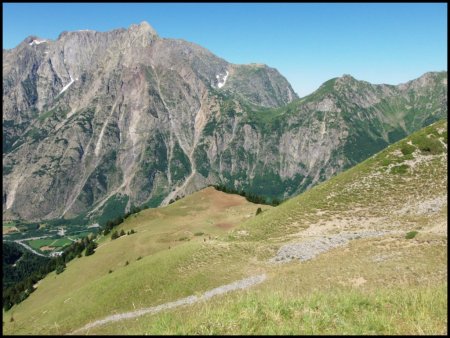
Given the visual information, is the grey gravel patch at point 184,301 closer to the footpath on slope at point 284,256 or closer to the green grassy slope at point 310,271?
the footpath on slope at point 284,256

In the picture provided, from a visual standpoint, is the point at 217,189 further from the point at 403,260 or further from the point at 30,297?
the point at 403,260

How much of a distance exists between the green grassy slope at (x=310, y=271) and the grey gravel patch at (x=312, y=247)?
186 centimetres

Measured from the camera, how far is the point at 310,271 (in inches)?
1503

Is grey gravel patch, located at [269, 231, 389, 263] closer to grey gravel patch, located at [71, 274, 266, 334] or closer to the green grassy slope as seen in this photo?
the green grassy slope

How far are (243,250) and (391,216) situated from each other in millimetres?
25035

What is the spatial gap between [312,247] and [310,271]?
12833 millimetres

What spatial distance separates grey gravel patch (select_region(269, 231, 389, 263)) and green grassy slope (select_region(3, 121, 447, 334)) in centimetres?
186

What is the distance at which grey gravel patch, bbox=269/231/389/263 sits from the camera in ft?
160

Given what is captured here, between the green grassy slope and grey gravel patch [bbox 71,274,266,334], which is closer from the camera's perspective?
the green grassy slope

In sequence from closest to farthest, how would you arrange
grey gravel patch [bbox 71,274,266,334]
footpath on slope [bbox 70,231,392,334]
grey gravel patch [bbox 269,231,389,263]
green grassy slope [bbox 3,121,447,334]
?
green grassy slope [bbox 3,121,447,334] < grey gravel patch [bbox 71,274,266,334] < footpath on slope [bbox 70,231,392,334] < grey gravel patch [bbox 269,231,389,263]

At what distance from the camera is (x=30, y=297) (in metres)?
99.8

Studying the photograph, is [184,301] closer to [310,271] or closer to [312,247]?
[310,271]

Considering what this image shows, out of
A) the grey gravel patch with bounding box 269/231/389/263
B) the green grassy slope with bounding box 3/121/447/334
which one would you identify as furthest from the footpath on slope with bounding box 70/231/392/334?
the green grassy slope with bounding box 3/121/447/334

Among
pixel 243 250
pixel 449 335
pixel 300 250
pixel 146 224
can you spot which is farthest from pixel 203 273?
pixel 146 224
